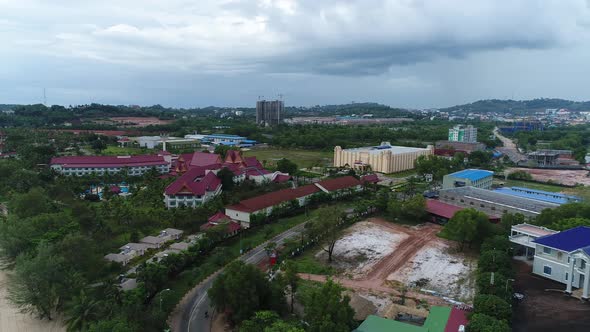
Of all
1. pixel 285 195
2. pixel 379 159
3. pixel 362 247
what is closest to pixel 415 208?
pixel 362 247

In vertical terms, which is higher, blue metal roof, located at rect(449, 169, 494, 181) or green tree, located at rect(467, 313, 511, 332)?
blue metal roof, located at rect(449, 169, 494, 181)

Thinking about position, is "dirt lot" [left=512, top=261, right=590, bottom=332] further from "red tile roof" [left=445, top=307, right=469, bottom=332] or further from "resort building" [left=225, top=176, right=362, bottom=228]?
"resort building" [left=225, top=176, right=362, bottom=228]

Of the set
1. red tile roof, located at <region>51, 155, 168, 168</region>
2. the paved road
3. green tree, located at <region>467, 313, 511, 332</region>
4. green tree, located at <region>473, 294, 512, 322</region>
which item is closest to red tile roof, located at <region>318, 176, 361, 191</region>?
the paved road

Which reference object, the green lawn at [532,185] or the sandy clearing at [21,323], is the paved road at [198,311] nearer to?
the sandy clearing at [21,323]

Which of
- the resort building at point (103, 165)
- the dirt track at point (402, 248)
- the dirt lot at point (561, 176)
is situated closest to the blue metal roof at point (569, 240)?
the dirt track at point (402, 248)

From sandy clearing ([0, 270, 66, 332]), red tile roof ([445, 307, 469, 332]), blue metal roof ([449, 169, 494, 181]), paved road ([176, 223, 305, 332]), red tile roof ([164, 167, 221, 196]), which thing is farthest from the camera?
blue metal roof ([449, 169, 494, 181])

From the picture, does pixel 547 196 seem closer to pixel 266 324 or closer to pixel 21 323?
pixel 266 324
